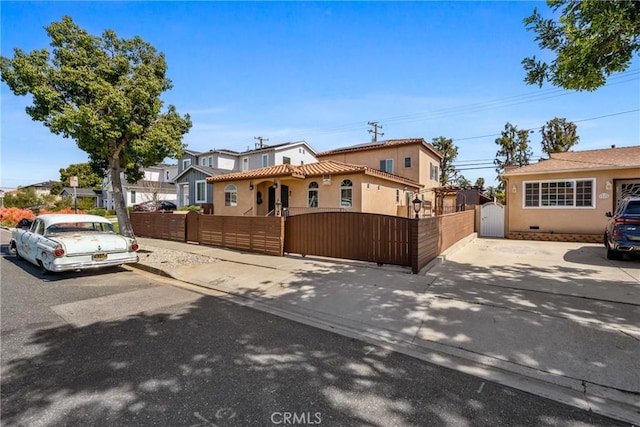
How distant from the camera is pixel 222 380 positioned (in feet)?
9.90

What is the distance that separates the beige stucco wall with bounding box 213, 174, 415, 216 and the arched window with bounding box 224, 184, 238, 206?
251 millimetres

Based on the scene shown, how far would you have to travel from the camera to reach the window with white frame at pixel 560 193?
1411cm

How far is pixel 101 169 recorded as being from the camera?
40.6 ft

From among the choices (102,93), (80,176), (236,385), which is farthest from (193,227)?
(80,176)

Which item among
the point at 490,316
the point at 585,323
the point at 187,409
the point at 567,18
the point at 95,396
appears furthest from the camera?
the point at 567,18

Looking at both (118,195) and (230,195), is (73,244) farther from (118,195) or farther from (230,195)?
(230,195)

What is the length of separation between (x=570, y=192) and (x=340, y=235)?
42.7 ft

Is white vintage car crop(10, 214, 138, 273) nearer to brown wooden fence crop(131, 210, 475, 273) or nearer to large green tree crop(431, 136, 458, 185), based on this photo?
brown wooden fence crop(131, 210, 475, 273)

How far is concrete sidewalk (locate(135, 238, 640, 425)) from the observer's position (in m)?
3.16

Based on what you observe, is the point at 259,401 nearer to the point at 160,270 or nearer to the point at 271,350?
the point at 271,350

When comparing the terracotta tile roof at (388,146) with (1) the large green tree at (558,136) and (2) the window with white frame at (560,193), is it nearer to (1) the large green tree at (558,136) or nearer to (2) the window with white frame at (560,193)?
(2) the window with white frame at (560,193)

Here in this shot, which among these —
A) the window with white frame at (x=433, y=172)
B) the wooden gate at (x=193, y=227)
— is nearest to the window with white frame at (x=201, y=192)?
the wooden gate at (x=193, y=227)

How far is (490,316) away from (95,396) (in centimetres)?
506

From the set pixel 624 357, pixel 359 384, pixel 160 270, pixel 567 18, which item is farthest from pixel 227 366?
pixel 567 18
